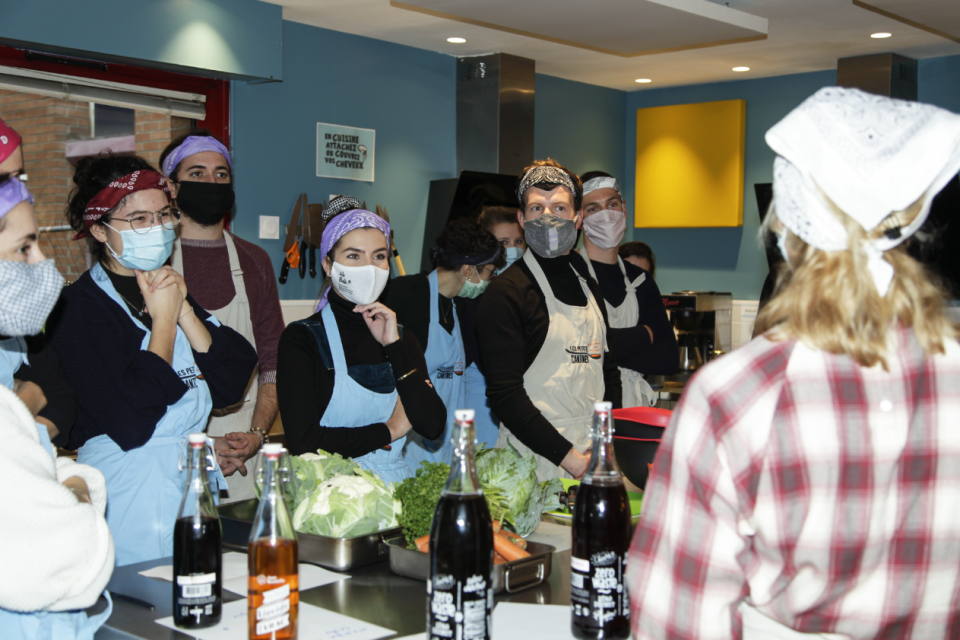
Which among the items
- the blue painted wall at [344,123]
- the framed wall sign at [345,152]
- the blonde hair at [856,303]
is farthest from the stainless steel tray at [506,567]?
the framed wall sign at [345,152]

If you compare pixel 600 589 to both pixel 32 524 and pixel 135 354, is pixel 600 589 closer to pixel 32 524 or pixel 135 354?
pixel 32 524

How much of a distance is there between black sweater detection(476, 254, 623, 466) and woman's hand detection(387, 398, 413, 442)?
0.77 feet

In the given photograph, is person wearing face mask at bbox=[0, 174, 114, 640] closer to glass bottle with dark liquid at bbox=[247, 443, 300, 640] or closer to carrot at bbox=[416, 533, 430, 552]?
glass bottle with dark liquid at bbox=[247, 443, 300, 640]

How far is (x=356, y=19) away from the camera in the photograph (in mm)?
4652

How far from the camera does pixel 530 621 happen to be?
1280 mm

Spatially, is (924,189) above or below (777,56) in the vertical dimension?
below

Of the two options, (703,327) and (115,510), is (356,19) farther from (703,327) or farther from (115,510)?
(115,510)

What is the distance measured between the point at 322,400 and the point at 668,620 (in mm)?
1437

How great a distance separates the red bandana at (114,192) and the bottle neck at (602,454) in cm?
135

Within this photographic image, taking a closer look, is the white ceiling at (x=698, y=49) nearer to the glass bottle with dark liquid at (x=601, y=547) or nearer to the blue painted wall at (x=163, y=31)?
the blue painted wall at (x=163, y=31)

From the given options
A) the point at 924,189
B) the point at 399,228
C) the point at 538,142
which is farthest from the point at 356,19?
the point at 924,189

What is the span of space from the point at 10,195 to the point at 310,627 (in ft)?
2.45

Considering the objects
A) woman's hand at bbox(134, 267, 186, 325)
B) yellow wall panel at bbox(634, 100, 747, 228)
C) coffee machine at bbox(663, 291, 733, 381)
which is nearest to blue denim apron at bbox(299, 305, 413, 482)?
woman's hand at bbox(134, 267, 186, 325)

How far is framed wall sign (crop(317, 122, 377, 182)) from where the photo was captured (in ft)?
16.1
